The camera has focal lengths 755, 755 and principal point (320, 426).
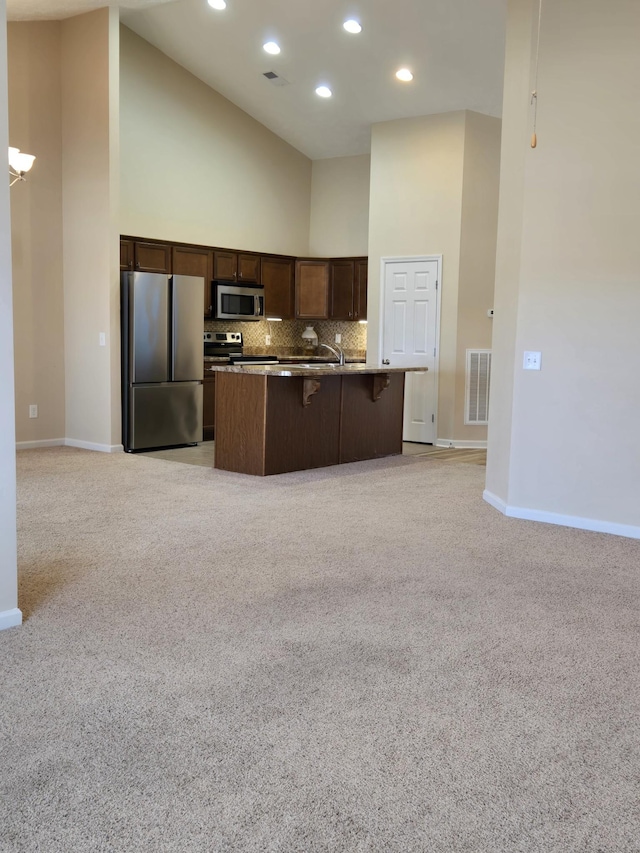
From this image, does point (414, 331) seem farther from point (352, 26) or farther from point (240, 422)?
point (352, 26)

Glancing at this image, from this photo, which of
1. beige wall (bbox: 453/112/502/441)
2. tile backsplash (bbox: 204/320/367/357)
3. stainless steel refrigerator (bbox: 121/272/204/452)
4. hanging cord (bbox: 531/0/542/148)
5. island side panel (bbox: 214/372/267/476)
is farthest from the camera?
tile backsplash (bbox: 204/320/367/357)

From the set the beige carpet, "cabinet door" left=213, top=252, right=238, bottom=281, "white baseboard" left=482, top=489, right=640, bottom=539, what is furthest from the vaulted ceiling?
the beige carpet

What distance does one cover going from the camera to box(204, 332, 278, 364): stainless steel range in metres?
8.65

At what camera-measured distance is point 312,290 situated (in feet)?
31.6

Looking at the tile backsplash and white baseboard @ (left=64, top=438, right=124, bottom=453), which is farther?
the tile backsplash

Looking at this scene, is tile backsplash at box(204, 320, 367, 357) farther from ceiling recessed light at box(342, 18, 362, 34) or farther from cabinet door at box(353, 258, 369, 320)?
ceiling recessed light at box(342, 18, 362, 34)

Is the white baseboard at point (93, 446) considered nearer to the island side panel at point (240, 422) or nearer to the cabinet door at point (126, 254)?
the island side panel at point (240, 422)

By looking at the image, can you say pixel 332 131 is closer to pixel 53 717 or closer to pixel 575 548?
pixel 575 548

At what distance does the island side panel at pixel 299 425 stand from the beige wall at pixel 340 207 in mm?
3433

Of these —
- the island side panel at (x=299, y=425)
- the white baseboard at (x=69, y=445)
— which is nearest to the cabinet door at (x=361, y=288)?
the island side panel at (x=299, y=425)

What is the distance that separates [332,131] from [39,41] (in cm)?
339

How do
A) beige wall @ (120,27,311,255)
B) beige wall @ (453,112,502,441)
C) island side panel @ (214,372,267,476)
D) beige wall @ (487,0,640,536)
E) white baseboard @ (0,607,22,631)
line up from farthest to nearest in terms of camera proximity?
beige wall @ (453,112,502,441)
beige wall @ (120,27,311,255)
island side panel @ (214,372,267,476)
beige wall @ (487,0,640,536)
white baseboard @ (0,607,22,631)

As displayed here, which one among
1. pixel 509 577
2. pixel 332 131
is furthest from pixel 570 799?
pixel 332 131

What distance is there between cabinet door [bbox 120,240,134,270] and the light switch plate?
14.4 feet
